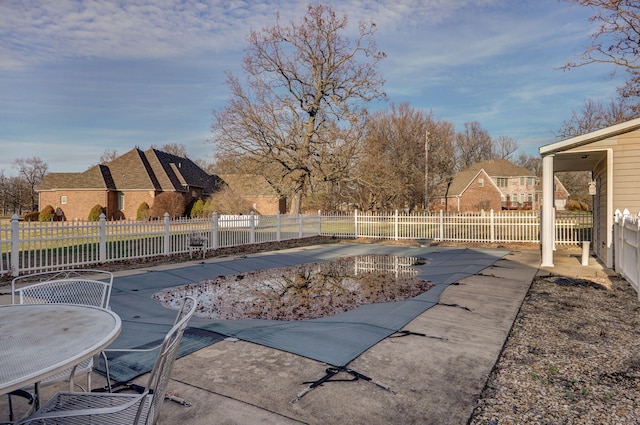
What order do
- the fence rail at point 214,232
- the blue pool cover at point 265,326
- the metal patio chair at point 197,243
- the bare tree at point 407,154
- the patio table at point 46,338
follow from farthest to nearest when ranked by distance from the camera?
the bare tree at point 407,154 → the metal patio chair at point 197,243 → the fence rail at point 214,232 → the blue pool cover at point 265,326 → the patio table at point 46,338

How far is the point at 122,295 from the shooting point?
255 inches

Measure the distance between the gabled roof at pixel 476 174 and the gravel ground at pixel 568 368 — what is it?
122 feet

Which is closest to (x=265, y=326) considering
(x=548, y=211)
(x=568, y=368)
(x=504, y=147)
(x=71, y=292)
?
(x=71, y=292)

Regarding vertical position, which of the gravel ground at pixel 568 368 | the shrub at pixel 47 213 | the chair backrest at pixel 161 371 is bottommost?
the gravel ground at pixel 568 368

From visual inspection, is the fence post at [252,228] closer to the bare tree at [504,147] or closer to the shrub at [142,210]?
the shrub at [142,210]

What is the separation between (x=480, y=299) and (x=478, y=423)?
12.9 ft

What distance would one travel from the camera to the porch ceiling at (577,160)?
32.4ft

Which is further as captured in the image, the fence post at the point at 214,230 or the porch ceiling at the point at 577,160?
the fence post at the point at 214,230

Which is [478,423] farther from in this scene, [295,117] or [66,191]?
[66,191]

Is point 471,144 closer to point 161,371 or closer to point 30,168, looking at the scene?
point 161,371

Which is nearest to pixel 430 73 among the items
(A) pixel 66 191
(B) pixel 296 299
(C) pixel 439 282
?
(C) pixel 439 282

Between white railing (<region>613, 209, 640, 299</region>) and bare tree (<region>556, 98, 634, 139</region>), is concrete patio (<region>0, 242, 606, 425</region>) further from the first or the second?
bare tree (<region>556, 98, 634, 139</region>)

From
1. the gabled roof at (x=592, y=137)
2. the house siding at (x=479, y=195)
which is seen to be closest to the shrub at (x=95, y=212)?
the gabled roof at (x=592, y=137)

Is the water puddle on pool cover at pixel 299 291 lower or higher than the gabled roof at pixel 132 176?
lower
